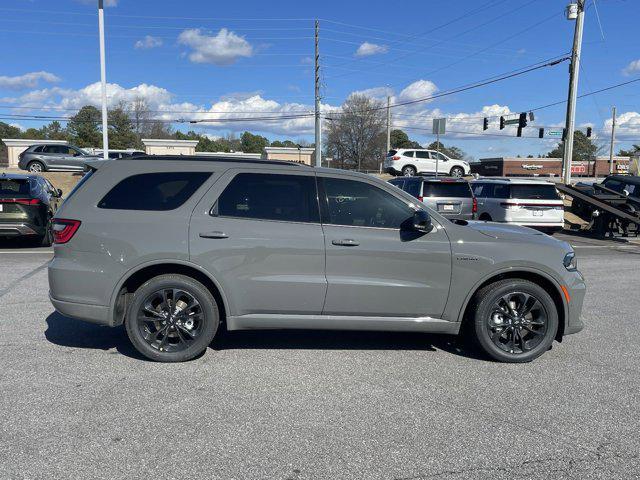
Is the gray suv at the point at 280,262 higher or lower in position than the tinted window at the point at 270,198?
lower

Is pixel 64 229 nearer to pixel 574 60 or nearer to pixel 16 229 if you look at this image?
pixel 16 229

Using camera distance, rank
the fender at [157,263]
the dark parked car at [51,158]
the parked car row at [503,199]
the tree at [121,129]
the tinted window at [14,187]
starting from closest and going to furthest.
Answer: the fender at [157,263] → the tinted window at [14,187] → the parked car row at [503,199] → the dark parked car at [51,158] → the tree at [121,129]

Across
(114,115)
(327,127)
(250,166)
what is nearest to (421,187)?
(250,166)

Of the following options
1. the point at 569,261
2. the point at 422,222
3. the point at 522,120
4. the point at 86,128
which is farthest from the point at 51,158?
the point at 86,128

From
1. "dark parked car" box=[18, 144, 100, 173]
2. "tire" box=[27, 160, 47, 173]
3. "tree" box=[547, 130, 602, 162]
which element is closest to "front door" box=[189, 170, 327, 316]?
"dark parked car" box=[18, 144, 100, 173]

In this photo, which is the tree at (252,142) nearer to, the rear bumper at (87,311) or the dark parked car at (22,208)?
the dark parked car at (22,208)

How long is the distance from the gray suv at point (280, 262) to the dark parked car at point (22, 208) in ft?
22.9

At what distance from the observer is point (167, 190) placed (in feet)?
15.8

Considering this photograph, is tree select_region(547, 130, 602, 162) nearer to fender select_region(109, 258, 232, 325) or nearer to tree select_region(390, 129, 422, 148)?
tree select_region(390, 129, 422, 148)

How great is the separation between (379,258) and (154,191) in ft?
7.12

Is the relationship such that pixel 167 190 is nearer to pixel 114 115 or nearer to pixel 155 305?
pixel 155 305

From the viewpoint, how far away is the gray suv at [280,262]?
4.66 meters

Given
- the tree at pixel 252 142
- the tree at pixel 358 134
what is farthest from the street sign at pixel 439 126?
the tree at pixel 252 142

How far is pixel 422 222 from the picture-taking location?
15.4 feet
